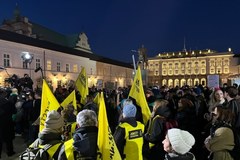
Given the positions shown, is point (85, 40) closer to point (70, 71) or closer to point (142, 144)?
point (70, 71)

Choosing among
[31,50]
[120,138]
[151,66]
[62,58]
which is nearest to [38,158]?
[120,138]

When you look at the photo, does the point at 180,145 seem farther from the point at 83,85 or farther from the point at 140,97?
the point at 83,85

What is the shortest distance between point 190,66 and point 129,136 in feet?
341

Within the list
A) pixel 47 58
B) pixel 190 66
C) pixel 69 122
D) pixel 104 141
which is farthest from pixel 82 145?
pixel 190 66

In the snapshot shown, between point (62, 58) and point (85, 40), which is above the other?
point (85, 40)

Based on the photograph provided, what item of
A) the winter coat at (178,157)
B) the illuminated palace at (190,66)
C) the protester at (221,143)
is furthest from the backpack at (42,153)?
the illuminated palace at (190,66)

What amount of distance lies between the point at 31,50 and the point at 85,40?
88.1 feet

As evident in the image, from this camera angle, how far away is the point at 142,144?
4613mm

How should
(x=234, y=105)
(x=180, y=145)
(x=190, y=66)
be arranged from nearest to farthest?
(x=180, y=145)
(x=234, y=105)
(x=190, y=66)

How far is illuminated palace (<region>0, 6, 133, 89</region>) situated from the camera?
30266 millimetres

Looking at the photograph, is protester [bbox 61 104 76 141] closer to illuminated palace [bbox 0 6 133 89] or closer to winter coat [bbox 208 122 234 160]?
winter coat [bbox 208 122 234 160]

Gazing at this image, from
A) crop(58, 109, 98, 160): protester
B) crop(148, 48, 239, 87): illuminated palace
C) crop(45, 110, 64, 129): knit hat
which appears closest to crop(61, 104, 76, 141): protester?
crop(45, 110, 64, 129): knit hat

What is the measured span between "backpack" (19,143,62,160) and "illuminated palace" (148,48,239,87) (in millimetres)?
96147

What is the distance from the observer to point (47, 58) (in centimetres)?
3697
